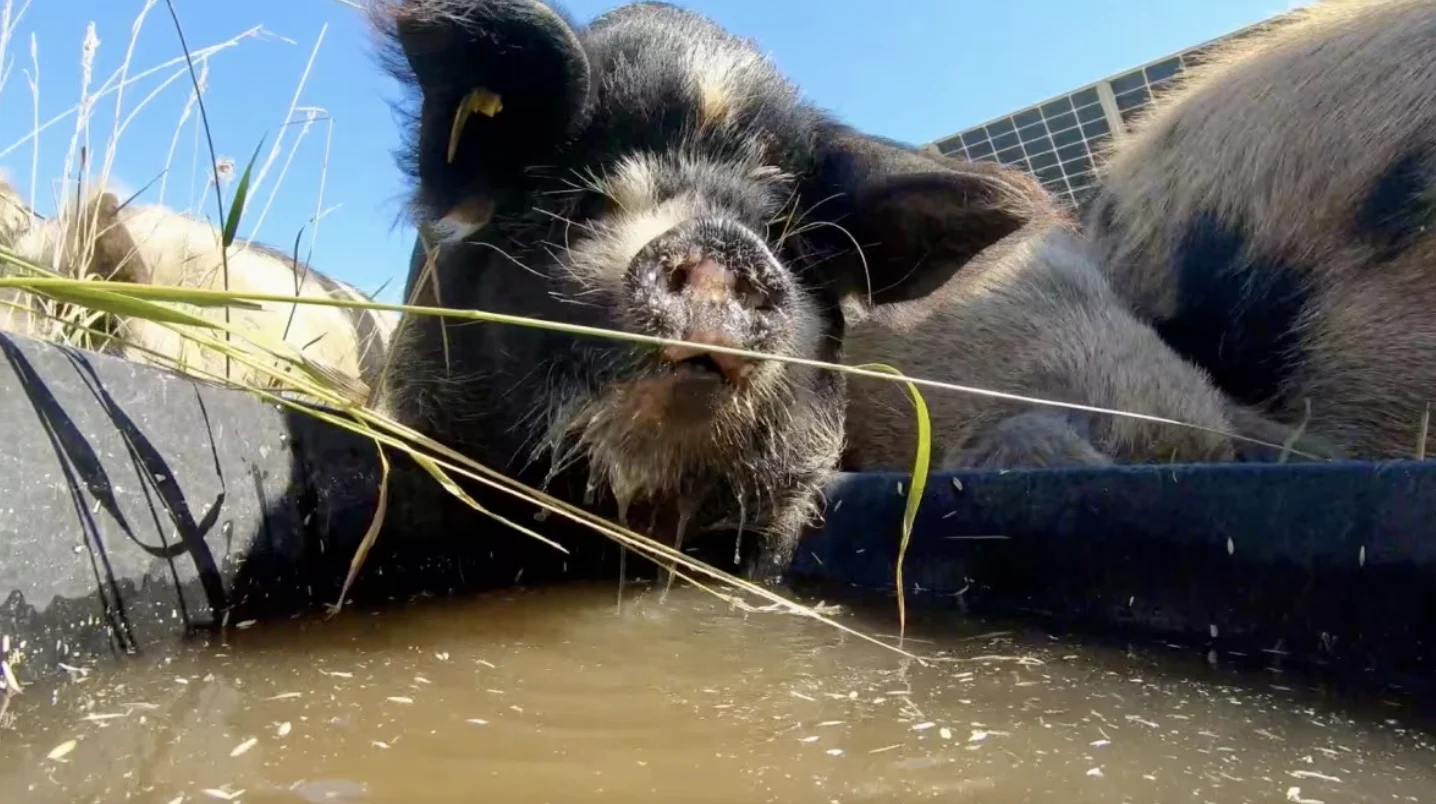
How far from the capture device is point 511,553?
1938mm

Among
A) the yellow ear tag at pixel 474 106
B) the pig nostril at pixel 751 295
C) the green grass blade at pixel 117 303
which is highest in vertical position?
the yellow ear tag at pixel 474 106

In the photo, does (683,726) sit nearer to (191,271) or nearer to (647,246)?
(647,246)

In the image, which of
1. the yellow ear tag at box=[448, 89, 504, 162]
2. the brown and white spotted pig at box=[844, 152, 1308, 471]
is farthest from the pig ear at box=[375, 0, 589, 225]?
the brown and white spotted pig at box=[844, 152, 1308, 471]

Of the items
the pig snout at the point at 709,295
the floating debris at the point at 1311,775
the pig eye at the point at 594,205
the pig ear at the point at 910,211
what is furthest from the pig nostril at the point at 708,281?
the floating debris at the point at 1311,775

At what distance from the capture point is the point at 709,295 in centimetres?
175

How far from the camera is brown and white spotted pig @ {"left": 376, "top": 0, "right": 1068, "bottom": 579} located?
5.87ft

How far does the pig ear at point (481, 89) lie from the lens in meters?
1.78

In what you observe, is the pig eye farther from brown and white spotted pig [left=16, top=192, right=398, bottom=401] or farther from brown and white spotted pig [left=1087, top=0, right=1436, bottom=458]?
brown and white spotted pig [left=1087, top=0, right=1436, bottom=458]

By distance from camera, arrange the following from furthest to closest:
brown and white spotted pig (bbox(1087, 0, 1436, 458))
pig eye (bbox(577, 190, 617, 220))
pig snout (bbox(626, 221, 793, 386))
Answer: brown and white spotted pig (bbox(1087, 0, 1436, 458)) < pig eye (bbox(577, 190, 617, 220)) < pig snout (bbox(626, 221, 793, 386))

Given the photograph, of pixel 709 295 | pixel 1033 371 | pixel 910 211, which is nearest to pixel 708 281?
pixel 709 295

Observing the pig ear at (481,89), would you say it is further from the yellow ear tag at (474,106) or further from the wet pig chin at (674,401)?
the wet pig chin at (674,401)

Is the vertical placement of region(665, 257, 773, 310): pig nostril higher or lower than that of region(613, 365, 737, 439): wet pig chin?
higher

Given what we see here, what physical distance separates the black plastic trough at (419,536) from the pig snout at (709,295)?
33 cm

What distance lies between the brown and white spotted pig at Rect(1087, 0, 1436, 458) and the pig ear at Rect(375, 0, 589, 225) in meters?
1.54
